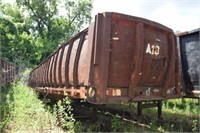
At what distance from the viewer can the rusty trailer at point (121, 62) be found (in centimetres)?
482

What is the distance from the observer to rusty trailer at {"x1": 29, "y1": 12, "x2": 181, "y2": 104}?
190 inches

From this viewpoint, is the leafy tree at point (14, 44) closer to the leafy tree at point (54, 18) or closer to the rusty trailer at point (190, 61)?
the leafy tree at point (54, 18)

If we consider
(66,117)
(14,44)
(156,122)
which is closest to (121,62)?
(66,117)

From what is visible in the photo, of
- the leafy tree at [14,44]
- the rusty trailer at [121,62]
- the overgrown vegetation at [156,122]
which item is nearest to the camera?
the rusty trailer at [121,62]

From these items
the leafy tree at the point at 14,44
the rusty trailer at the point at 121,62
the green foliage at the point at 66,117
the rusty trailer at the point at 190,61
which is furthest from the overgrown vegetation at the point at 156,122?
the leafy tree at the point at 14,44

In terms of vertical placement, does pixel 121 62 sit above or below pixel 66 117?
above

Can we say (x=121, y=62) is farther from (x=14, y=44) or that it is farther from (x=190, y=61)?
(x=14, y=44)

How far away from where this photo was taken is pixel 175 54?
6336 mm

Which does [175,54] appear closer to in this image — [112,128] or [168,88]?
[168,88]

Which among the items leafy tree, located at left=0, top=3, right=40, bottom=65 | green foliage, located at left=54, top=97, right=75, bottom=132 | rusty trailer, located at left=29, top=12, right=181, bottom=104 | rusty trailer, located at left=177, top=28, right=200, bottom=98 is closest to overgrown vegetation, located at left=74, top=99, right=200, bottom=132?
green foliage, located at left=54, top=97, right=75, bottom=132

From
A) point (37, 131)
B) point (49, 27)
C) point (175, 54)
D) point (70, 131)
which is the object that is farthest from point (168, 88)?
point (49, 27)

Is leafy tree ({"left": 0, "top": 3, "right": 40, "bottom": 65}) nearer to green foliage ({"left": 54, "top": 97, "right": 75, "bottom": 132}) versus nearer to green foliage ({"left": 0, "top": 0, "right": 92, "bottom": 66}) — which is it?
green foliage ({"left": 0, "top": 0, "right": 92, "bottom": 66})

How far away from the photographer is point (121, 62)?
518cm

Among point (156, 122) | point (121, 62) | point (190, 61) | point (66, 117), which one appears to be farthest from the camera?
point (156, 122)
